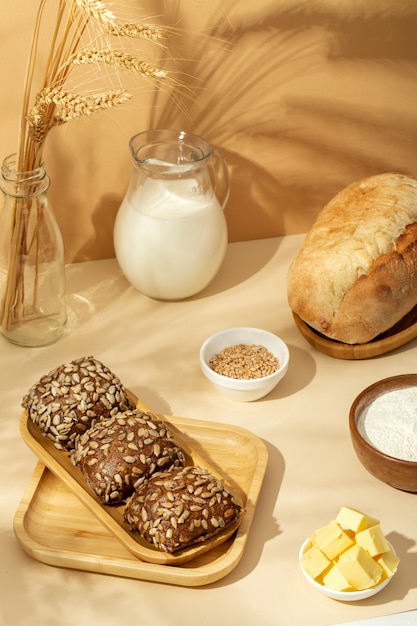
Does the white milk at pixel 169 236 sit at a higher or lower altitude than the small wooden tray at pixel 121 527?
higher

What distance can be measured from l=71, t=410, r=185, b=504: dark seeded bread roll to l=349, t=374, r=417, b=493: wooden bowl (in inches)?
9.1

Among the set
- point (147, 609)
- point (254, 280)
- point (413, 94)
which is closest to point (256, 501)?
point (147, 609)

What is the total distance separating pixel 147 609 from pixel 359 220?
2.30 feet

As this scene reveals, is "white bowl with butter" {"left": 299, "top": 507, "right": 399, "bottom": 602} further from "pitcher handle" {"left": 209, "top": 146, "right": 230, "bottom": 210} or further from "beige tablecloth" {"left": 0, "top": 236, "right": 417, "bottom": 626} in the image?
"pitcher handle" {"left": 209, "top": 146, "right": 230, "bottom": 210}

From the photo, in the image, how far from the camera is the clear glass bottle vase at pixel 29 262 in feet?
4.35

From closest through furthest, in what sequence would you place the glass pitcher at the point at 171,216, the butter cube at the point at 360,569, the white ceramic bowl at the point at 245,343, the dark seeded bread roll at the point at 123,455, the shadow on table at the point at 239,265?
the butter cube at the point at 360,569, the dark seeded bread roll at the point at 123,455, the white ceramic bowl at the point at 245,343, the glass pitcher at the point at 171,216, the shadow on table at the point at 239,265

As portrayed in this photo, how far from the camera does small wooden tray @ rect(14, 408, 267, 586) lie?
1.03 m

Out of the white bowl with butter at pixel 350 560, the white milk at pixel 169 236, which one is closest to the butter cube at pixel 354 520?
the white bowl with butter at pixel 350 560

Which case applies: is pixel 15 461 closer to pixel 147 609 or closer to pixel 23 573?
pixel 23 573

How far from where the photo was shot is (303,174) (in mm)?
1652

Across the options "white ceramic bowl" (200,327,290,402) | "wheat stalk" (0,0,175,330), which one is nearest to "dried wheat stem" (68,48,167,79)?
"wheat stalk" (0,0,175,330)

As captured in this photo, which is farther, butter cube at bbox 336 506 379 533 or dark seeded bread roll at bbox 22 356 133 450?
dark seeded bread roll at bbox 22 356 133 450

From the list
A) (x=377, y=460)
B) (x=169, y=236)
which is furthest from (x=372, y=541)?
(x=169, y=236)

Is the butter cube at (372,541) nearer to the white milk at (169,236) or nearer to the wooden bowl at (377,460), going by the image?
the wooden bowl at (377,460)
